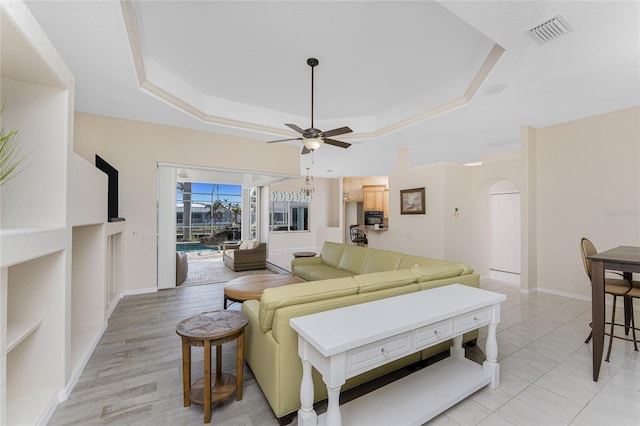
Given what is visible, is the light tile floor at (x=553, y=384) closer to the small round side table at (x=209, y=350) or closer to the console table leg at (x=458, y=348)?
the console table leg at (x=458, y=348)

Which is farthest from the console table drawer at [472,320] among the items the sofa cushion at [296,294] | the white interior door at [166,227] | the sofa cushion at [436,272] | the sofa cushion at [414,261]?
the white interior door at [166,227]

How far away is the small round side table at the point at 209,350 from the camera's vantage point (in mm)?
1744

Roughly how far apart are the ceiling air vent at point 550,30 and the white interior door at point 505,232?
450 centimetres

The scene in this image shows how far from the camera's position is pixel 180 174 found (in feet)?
26.7

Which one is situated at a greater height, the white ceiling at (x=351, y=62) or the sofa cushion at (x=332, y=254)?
the white ceiling at (x=351, y=62)

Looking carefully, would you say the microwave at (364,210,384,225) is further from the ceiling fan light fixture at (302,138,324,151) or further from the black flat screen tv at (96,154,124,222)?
the black flat screen tv at (96,154,124,222)

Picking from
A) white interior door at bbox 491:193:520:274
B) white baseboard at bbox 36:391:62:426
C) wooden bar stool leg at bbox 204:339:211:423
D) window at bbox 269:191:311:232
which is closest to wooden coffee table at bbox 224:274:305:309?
wooden bar stool leg at bbox 204:339:211:423

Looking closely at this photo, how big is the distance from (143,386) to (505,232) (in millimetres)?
7209

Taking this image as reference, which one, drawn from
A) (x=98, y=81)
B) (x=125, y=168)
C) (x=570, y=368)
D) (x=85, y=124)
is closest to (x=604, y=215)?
(x=570, y=368)

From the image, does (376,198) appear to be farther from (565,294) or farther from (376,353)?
(376,353)

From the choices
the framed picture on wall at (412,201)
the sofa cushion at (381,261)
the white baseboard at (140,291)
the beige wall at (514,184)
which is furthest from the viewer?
the framed picture on wall at (412,201)

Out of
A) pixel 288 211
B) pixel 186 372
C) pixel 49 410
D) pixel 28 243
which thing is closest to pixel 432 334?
pixel 186 372

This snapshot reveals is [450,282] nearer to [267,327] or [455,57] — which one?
[267,327]

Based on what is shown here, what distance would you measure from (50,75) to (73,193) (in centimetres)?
86
